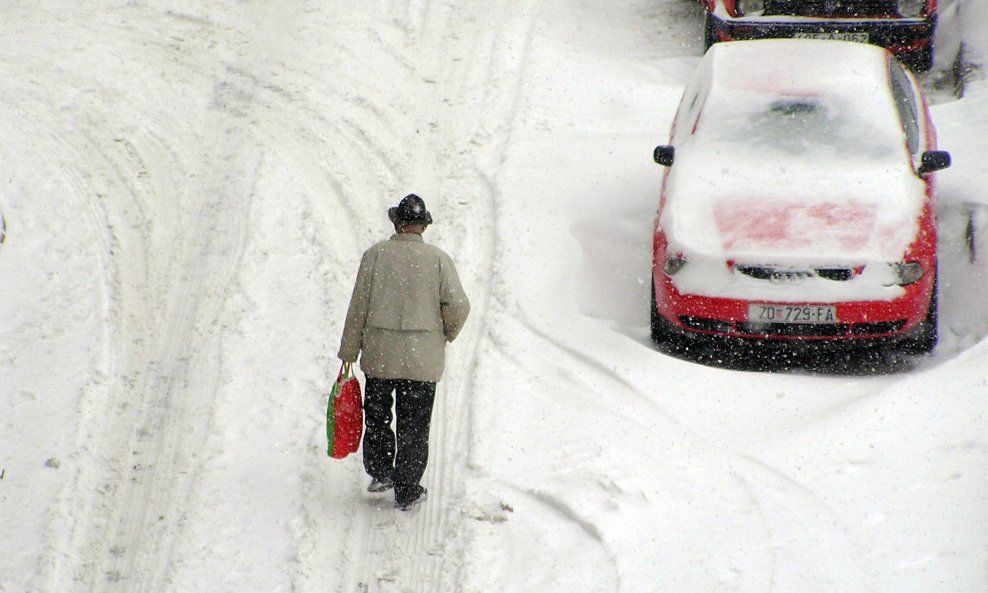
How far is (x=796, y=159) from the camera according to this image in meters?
8.05

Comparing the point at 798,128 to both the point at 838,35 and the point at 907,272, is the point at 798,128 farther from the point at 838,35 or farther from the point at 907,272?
the point at 838,35

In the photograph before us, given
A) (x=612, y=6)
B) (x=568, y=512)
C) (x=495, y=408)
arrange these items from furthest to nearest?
(x=612, y=6) < (x=495, y=408) < (x=568, y=512)

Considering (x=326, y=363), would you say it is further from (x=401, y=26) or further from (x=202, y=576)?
(x=401, y=26)

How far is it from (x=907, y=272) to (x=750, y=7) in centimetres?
469

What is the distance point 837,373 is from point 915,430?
1015 millimetres

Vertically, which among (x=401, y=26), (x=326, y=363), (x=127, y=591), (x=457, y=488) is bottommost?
(x=127, y=591)

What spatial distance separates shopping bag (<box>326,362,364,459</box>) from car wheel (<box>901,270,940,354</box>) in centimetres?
337

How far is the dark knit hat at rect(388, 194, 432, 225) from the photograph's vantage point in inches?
236

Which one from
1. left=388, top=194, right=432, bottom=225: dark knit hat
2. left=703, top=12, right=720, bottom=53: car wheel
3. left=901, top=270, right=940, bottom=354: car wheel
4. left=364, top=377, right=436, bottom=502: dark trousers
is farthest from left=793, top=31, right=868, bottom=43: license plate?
left=364, top=377, right=436, bottom=502: dark trousers

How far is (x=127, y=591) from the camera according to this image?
222 inches

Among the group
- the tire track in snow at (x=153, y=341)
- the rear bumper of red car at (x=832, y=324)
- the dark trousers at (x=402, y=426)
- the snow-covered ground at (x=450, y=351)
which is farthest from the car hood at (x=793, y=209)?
the tire track in snow at (x=153, y=341)

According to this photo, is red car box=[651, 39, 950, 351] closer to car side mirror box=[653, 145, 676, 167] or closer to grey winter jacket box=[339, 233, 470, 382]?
car side mirror box=[653, 145, 676, 167]

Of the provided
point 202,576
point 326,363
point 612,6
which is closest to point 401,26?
point 612,6

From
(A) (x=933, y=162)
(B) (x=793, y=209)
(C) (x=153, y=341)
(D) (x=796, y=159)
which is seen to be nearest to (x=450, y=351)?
(C) (x=153, y=341)
